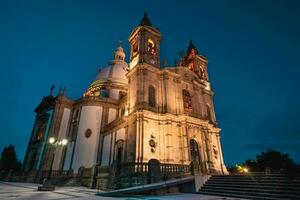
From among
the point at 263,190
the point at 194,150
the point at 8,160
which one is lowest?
the point at 263,190

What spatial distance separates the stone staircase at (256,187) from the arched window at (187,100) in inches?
517

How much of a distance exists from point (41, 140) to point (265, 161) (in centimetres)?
4694

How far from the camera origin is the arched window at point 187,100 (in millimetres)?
25094

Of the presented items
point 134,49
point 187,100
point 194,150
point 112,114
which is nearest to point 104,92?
point 112,114

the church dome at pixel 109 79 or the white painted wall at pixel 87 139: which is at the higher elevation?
the church dome at pixel 109 79

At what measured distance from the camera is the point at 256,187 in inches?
391

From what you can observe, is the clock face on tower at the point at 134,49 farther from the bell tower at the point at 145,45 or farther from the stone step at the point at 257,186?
the stone step at the point at 257,186

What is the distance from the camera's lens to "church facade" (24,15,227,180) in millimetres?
20844

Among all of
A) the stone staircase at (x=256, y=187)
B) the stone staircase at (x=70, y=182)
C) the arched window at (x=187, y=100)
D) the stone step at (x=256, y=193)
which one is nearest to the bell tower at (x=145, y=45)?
the arched window at (x=187, y=100)

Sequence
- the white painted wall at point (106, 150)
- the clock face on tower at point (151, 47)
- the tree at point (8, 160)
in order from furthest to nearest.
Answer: the tree at point (8, 160)
the clock face on tower at point (151, 47)
the white painted wall at point (106, 150)

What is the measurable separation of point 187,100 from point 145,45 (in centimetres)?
996

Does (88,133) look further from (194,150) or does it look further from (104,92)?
(194,150)

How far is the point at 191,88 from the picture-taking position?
89.7 ft

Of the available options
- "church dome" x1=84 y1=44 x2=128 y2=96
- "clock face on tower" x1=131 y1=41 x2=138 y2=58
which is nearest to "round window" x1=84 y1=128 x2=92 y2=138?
"church dome" x1=84 y1=44 x2=128 y2=96
